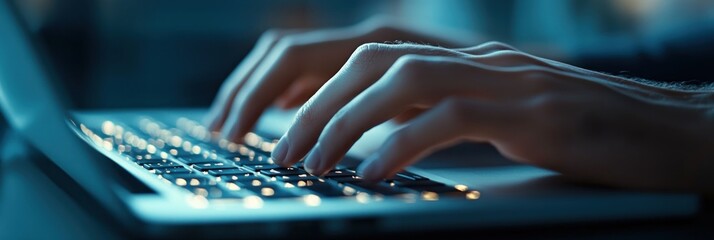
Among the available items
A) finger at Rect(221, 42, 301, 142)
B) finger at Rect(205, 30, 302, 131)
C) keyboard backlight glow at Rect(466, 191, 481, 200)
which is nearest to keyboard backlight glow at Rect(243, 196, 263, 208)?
keyboard backlight glow at Rect(466, 191, 481, 200)

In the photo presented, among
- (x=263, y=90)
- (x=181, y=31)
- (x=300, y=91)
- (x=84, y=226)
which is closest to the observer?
(x=84, y=226)

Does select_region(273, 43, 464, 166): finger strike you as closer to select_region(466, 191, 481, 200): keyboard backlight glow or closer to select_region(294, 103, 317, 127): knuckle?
select_region(294, 103, 317, 127): knuckle

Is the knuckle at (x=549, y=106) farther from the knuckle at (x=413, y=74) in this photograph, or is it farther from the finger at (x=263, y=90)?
the finger at (x=263, y=90)

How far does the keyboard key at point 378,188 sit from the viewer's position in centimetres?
41

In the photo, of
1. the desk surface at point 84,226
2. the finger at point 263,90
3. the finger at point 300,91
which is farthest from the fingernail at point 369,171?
the finger at point 300,91

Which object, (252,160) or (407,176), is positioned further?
(252,160)

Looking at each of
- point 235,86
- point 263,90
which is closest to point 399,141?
point 263,90

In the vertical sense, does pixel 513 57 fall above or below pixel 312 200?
above

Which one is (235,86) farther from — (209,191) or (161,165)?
(209,191)

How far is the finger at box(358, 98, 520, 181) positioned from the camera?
43 cm

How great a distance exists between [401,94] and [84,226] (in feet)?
0.62

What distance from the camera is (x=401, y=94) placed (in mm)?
461

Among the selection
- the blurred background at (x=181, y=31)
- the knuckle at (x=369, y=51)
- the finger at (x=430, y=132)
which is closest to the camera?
the finger at (x=430, y=132)

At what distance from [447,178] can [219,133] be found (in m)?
0.45
